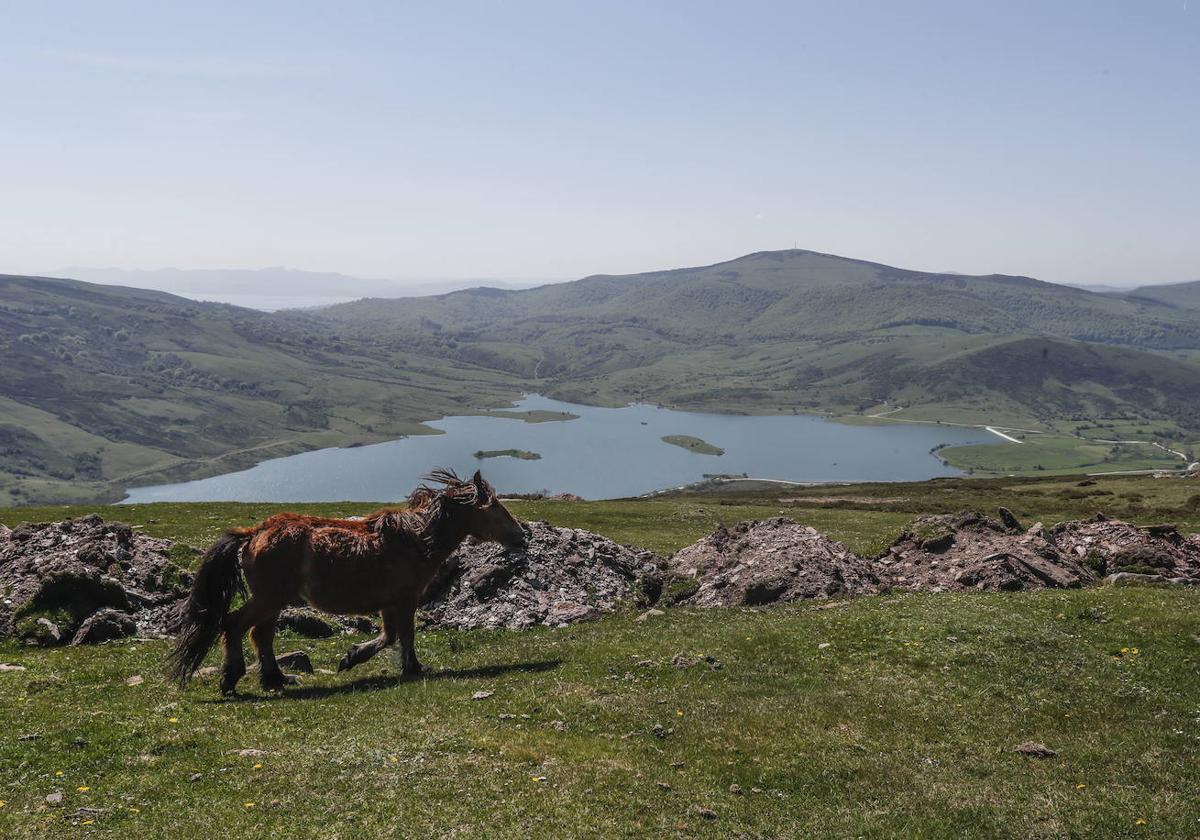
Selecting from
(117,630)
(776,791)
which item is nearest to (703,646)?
(776,791)

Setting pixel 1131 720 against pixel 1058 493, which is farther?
pixel 1058 493

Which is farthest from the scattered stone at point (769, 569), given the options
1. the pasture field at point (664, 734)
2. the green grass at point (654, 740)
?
the green grass at point (654, 740)

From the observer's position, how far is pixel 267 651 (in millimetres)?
16797

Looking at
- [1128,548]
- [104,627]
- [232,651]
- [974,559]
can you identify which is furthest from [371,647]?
[1128,548]

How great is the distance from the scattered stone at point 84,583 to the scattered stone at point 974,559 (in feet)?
91.4

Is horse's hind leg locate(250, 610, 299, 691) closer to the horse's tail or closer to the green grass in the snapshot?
the green grass

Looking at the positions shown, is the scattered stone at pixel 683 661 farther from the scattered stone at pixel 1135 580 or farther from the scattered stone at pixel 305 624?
the scattered stone at pixel 1135 580

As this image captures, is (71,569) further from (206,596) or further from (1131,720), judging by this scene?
(1131,720)

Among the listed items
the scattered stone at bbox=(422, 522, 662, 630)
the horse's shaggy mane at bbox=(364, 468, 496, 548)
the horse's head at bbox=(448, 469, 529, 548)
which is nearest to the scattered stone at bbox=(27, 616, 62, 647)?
the scattered stone at bbox=(422, 522, 662, 630)

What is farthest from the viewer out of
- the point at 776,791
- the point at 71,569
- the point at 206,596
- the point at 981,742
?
the point at 71,569

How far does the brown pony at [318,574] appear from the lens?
16.3 metres

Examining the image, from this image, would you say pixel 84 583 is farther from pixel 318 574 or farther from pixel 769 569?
pixel 769 569

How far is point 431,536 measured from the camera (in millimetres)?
18219

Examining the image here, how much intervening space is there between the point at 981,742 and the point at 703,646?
811cm
